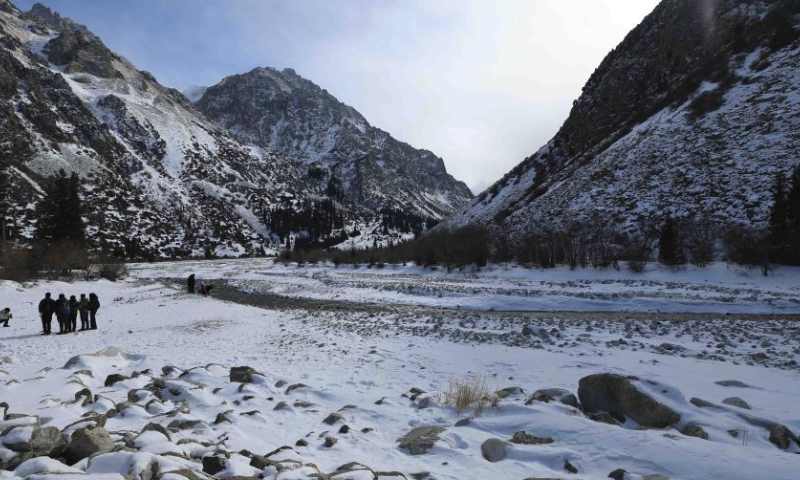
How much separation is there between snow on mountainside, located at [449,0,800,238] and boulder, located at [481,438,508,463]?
4471 cm

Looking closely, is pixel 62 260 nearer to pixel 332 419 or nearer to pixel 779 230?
pixel 332 419

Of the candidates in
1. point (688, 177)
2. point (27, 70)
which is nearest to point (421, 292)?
point (688, 177)

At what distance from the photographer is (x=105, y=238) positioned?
4038 inches

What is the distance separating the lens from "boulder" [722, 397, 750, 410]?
778 centimetres

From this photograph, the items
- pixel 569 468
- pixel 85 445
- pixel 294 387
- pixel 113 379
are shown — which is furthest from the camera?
pixel 294 387

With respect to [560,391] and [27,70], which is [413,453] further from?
[27,70]

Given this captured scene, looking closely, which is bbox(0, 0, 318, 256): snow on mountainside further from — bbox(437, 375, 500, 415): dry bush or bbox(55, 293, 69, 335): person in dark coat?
bbox(437, 375, 500, 415): dry bush

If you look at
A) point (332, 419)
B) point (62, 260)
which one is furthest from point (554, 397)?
point (62, 260)

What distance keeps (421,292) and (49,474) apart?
98.2 feet

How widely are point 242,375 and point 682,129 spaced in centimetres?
6397

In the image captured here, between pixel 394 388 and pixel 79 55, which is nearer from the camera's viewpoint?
pixel 394 388

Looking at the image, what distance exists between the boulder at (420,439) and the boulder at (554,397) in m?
2.13

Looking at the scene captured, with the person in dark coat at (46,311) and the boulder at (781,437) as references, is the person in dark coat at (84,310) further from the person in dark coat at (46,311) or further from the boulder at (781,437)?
the boulder at (781,437)

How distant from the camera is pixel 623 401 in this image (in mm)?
7465
